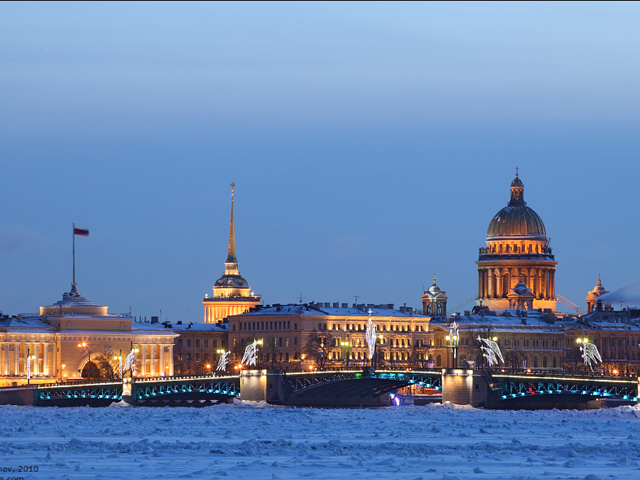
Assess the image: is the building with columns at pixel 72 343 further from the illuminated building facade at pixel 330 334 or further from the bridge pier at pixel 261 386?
the bridge pier at pixel 261 386

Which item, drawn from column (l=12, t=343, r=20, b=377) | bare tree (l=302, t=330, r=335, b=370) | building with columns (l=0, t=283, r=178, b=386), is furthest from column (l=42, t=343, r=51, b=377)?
bare tree (l=302, t=330, r=335, b=370)

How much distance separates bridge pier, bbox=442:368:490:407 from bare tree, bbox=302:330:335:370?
5648 cm

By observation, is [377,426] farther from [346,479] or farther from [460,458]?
[346,479]

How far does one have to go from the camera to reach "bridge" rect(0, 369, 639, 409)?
391 ft

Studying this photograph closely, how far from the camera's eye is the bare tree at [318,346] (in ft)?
597

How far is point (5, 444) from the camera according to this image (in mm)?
83062

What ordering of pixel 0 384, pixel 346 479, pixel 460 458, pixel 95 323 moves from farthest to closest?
pixel 95 323
pixel 0 384
pixel 460 458
pixel 346 479

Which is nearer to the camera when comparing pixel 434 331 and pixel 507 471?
pixel 507 471

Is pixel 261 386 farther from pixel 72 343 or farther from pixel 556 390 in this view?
pixel 72 343

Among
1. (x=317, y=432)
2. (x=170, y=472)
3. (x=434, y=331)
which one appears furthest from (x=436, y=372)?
(x=434, y=331)

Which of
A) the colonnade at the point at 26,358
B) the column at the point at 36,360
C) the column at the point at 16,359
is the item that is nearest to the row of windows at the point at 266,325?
the colonnade at the point at 26,358

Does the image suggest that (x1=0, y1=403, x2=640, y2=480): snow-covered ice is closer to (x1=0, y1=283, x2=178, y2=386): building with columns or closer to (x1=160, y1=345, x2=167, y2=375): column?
(x1=0, y1=283, x2=178, y2=386): building with columns

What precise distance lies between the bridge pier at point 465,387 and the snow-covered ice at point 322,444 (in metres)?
3.16

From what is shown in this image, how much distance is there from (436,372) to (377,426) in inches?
944
